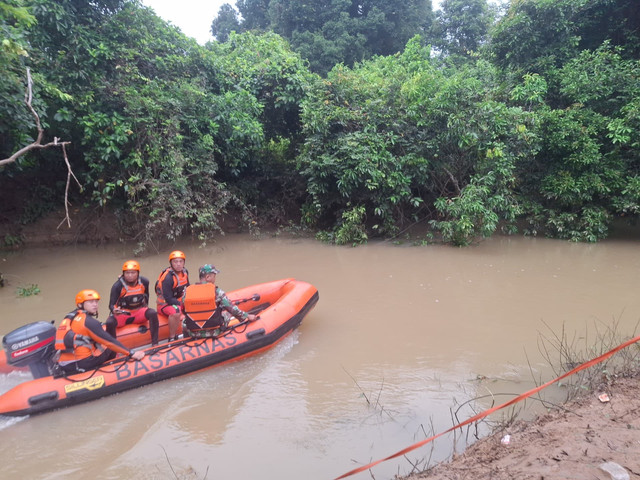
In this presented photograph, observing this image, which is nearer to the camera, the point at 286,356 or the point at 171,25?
the point at 286,356

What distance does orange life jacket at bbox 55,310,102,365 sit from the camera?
3.75 meters

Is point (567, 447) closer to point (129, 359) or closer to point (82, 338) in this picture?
point (129, 359)

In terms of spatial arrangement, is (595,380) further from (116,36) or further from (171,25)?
(171,25)

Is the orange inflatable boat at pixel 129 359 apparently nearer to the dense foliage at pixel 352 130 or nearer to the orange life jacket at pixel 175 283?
the orange life jacket at pixel 175 283

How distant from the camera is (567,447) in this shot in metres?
2.33

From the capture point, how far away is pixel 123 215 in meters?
9.05

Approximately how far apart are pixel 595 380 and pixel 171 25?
8992mm

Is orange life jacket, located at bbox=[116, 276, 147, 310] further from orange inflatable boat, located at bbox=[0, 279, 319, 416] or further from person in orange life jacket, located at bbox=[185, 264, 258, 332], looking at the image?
person in orange life jacket, located at bbox=[185, 264, 258, 332]

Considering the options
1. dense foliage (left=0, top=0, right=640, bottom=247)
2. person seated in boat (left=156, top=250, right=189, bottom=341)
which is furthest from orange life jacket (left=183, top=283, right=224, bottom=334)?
dense foliage (left=0, top=0, right=640, bottom=247)

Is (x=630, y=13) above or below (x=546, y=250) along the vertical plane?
above

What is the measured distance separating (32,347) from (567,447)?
13.5 feet

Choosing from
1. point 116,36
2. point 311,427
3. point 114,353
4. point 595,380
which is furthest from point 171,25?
point 595,380

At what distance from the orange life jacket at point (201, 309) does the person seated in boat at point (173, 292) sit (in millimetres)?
309

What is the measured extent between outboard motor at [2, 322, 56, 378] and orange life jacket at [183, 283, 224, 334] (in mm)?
1198
